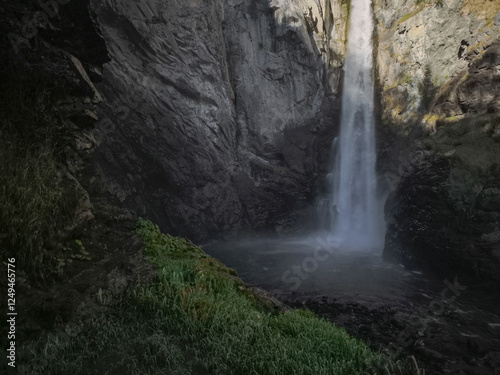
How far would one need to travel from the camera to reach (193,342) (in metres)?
4.68

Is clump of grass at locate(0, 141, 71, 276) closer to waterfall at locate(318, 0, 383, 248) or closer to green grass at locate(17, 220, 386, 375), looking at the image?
green grass at locate(17, 220, 386, 375)

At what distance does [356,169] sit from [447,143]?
41.4ft

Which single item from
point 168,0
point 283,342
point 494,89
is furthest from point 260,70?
point 283,342

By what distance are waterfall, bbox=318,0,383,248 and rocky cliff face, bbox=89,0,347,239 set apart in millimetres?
1525

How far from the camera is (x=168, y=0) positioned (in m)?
23.1

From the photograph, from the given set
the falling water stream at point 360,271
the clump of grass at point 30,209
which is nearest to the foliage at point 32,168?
the clump of grass at point 30,209

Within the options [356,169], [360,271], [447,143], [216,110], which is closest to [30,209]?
[360,271]

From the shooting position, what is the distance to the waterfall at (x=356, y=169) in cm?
2883

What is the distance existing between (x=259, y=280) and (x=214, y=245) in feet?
33.6

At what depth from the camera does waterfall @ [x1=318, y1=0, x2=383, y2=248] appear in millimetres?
28828

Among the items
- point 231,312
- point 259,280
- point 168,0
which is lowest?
point 259,280

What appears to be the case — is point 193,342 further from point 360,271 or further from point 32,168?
point 360,271

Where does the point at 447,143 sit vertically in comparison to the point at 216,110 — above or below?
below

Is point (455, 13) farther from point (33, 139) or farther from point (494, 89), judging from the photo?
point (33, 139)
